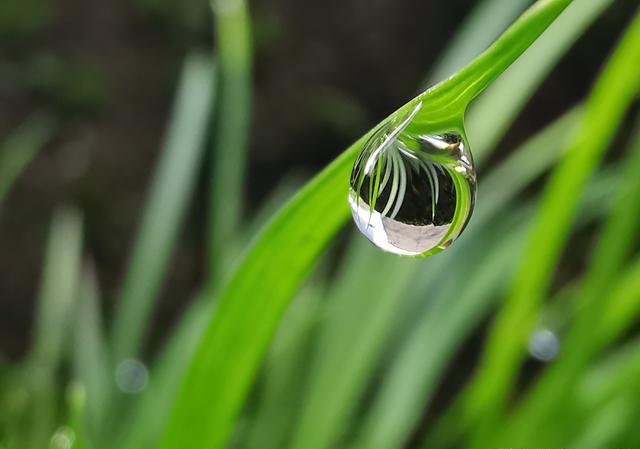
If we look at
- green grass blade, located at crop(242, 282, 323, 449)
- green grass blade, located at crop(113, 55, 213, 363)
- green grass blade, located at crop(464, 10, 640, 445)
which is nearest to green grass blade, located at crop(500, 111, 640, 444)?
green grass blade, located at crop(464, 10, 640, 445)

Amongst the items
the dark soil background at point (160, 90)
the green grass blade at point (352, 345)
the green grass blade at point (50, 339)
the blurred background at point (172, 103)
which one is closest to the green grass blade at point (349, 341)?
the green grass blade at point (352, 345)

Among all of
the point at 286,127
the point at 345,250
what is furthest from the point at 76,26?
the point at 345,250

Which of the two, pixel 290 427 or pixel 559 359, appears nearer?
pixel 559 359

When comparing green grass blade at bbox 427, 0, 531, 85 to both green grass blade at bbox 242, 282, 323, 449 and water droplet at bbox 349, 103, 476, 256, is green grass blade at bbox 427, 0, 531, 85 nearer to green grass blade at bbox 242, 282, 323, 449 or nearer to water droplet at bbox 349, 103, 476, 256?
green grass blade at bbox 242, 282, 323, 449

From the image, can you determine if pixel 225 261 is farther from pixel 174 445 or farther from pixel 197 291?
pixel 197 291

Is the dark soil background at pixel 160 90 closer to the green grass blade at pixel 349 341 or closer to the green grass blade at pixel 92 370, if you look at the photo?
the green grass blade at pixel 92 370

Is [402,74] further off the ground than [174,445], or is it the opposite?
[402,74]
